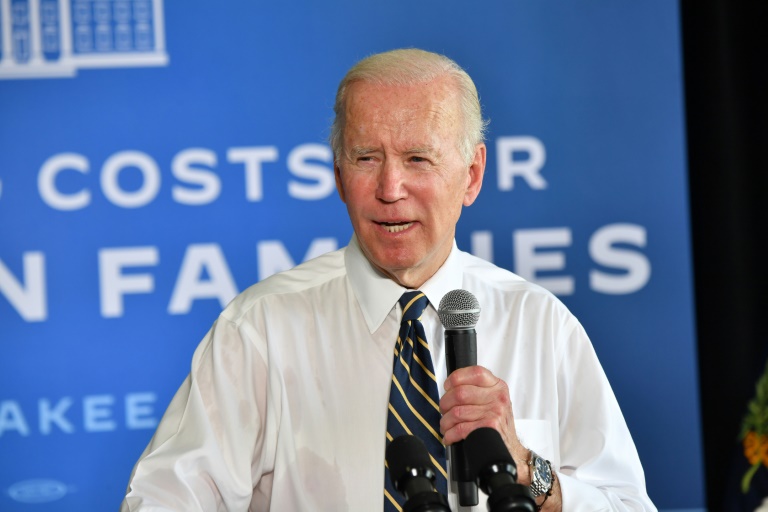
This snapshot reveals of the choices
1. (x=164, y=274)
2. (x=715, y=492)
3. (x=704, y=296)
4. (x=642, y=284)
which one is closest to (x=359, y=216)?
(x=164, y=274)

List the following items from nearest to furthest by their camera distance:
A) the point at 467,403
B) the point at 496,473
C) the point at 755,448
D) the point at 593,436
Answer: the point at 496,473 < the point at 467,403 < the point at 593,436 < the point at 755,448

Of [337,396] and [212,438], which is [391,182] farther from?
[212,438]

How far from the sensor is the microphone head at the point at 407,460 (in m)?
1.21

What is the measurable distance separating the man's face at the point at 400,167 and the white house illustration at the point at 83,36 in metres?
1.47

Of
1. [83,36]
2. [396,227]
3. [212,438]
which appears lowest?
[212,438]

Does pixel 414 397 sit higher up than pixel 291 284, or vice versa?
pixel 291 284

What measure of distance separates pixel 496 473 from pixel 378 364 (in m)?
0.92

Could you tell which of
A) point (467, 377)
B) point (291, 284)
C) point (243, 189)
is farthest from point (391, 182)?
point (243, 189)

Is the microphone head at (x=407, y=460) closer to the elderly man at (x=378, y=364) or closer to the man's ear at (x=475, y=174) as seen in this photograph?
the elderly man at (x=378, y=364)

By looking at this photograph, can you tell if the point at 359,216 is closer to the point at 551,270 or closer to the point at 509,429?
the point at 509,429

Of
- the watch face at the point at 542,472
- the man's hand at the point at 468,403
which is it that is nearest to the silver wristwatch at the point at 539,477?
the watch face at the point at 542,472

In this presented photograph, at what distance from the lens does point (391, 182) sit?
193 cm

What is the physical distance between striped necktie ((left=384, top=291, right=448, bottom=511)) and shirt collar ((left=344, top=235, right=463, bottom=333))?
3.0 inches

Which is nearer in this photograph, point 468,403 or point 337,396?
point 468,403
